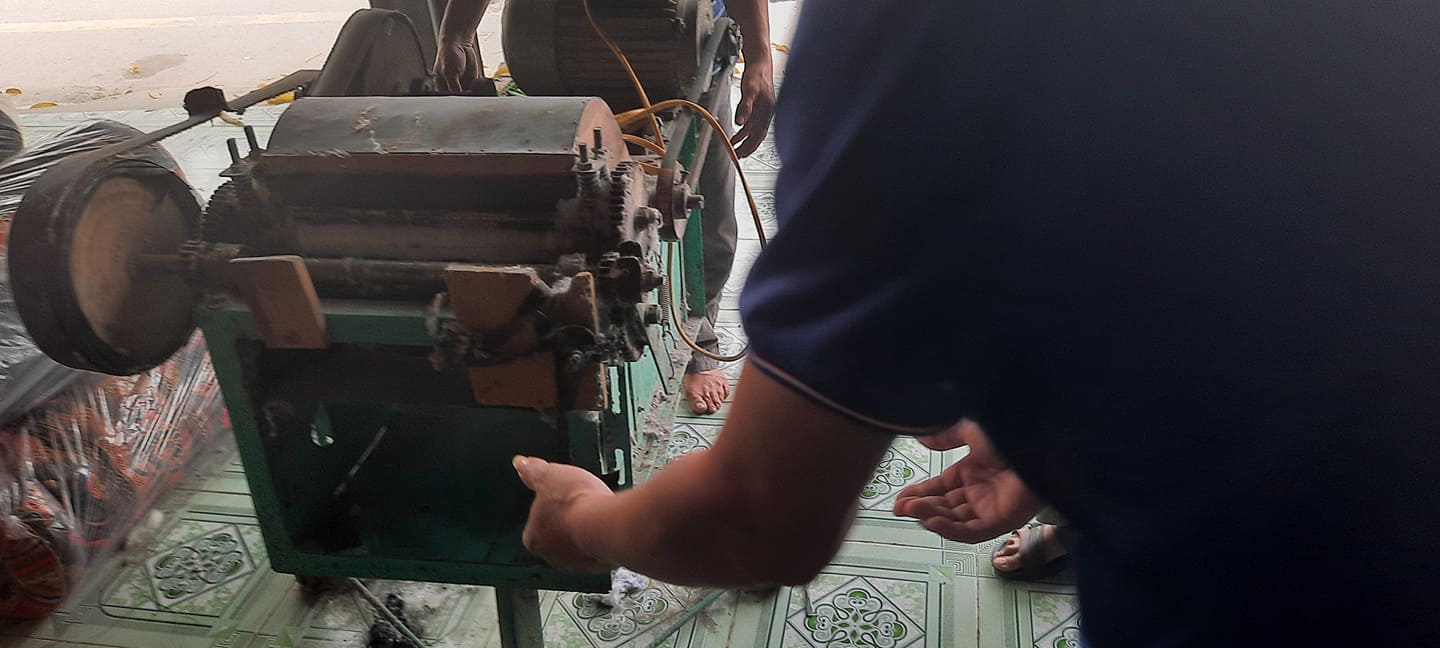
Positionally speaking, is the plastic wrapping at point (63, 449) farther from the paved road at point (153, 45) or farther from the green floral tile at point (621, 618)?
the paved road at point (153, 45)

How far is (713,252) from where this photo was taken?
228 centimetres

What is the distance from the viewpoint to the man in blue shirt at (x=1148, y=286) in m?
0.40

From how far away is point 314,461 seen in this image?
133 cm

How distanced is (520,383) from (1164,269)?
2.69ft

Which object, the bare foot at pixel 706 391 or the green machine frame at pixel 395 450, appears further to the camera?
the bare foot at pixel 706 391

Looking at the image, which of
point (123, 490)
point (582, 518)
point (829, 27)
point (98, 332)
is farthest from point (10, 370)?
point (829, 27)

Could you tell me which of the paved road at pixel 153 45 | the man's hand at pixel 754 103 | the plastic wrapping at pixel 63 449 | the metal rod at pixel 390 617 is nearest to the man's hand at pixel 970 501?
the metal rod at pixel 390 617

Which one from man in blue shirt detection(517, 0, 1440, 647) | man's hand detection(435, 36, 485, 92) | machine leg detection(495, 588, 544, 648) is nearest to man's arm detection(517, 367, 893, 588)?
man in blue shirt detection(517, 0, 1440, 647)

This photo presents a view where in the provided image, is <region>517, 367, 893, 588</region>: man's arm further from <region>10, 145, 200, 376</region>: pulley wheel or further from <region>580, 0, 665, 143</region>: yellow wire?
<region>580, 0, 665, 143</region>: yellow wire

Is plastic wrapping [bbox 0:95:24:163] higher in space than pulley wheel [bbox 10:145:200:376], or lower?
lower

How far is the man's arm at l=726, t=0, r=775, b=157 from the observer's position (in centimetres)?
203

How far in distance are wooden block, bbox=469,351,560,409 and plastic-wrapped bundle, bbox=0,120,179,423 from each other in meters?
1.02

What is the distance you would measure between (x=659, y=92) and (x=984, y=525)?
1.21 m

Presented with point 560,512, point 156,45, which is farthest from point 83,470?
point 156,45
